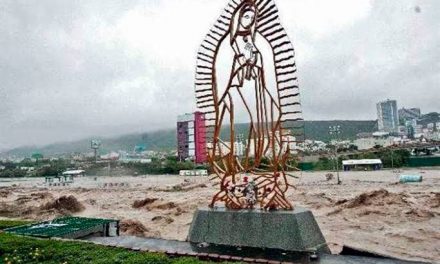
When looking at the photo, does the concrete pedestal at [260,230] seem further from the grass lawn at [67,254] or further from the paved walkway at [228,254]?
the grass lawn at [67,254]

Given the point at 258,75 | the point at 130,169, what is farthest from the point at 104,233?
the point at 130,169

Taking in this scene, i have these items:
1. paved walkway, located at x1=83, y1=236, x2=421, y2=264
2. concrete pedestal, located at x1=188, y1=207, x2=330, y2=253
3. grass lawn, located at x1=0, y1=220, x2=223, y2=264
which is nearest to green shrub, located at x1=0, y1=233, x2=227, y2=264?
grass lawn, located at x1=0, y1=220, x2=223, y2=264

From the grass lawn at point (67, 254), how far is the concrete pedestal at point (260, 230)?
6.54 ft

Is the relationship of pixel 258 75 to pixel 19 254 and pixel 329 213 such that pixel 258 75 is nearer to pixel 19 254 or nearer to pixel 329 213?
pixel 19 254

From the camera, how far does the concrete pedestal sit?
7.85m

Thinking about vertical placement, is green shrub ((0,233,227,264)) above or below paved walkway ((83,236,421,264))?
above

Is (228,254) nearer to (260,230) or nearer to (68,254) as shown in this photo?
(260,230)

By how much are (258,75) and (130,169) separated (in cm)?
8289

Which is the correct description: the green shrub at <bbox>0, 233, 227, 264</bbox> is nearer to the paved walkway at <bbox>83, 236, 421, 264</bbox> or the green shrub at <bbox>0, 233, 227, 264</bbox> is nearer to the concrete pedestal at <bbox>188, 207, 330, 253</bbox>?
the paved walkway at <bbox>83, 236, 421, 264</bbox>


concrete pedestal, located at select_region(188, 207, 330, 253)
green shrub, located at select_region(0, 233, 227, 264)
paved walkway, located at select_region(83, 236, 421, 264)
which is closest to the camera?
green shrub, located at select_region(0, 233, 227, 264)

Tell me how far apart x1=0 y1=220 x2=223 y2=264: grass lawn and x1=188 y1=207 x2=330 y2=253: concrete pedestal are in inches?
78.5

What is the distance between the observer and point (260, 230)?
8172mm

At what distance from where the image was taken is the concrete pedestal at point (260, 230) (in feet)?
25.7

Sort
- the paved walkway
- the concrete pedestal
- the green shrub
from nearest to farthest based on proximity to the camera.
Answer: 1. the green shrub
2. the paved walkway
3. the concrete pedestal
